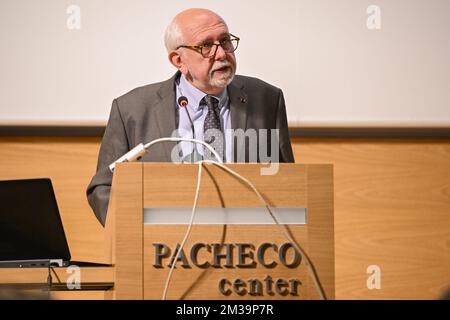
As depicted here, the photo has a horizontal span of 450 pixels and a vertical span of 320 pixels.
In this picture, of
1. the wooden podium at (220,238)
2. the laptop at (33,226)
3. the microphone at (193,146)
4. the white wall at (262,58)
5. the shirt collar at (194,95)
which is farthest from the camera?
the white wall at (262,58)

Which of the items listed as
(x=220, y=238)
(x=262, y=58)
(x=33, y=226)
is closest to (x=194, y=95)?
(x=262, y=58)

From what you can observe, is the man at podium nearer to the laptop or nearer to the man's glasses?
the man's glasses

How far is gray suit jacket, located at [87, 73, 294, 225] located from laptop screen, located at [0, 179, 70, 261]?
0.49 m

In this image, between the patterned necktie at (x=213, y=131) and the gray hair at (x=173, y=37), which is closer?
the patterned necktie at (x=213, y=131)

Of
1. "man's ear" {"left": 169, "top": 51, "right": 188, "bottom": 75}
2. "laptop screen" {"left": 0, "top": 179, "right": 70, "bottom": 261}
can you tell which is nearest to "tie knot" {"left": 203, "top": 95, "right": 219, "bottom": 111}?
"man's ear" {"left": 169, "top": 51, "right": 188, "bottom": 75}

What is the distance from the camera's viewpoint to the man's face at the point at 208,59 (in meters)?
2.90

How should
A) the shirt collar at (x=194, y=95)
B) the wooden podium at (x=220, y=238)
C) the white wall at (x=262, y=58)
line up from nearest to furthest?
1. the wooden podium at (x=220, y=238)
2. the shirt collar at (x=194, y=95)
3. the white wall at (x=262, y=58)

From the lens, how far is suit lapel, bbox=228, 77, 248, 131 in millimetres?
2918

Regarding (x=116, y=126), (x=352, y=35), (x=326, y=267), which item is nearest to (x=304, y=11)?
(x=352, y=35)

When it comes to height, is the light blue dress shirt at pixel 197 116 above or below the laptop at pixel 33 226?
above

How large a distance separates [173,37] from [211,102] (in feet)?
0.92

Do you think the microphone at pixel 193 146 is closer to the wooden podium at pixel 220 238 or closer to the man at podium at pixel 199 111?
the man at podium at pixel 199 111

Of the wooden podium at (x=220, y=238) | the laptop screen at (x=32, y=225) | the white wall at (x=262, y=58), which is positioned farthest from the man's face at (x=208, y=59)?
the wooden podium at (x=220, y=238)

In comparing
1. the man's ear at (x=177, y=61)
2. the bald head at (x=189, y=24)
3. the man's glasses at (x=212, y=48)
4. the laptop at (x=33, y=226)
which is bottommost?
the laptop at (x=33, y=226)
